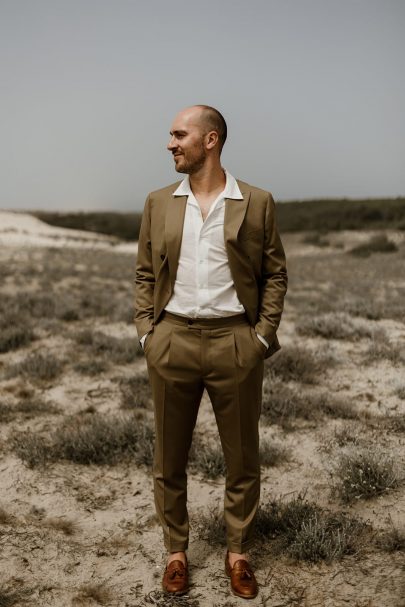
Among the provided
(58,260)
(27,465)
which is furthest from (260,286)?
(58,260)

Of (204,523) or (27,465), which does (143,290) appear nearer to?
(204,523)

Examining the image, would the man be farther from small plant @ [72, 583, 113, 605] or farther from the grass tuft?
the grass tuft

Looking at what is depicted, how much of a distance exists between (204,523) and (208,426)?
1724 mm

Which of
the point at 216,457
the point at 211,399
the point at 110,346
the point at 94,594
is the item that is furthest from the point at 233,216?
the point at 110,346

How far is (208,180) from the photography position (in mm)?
2637

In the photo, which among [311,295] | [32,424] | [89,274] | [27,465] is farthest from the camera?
[89,274]

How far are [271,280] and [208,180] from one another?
0.60 metres

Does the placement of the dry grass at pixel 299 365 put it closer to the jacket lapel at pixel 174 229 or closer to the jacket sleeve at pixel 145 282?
the jacket sleeve at pixel 145 282

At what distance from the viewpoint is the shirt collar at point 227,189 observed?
8.48 feet

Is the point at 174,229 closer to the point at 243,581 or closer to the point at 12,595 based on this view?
the point at 243,581

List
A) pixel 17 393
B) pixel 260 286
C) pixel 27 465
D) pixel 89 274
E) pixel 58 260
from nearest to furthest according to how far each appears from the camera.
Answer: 1. pixel 260 286
2. pixel 27 465
3. pixel 17 393
4. pixel 89 274
5. pixel 58 260

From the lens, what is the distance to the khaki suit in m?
2.62

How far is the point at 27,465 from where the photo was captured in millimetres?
4391

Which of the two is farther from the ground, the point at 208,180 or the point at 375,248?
the point at 208,180
